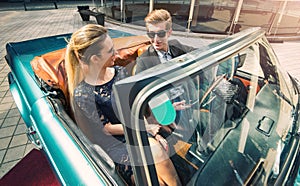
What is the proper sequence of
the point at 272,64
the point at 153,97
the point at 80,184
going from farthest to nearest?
the point at 272,64 → the point at 80,184 → the point at 153,97

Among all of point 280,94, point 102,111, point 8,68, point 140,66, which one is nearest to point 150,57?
point 140,66

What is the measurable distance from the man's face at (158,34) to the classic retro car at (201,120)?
0.74 meters

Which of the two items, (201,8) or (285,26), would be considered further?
(201,8)

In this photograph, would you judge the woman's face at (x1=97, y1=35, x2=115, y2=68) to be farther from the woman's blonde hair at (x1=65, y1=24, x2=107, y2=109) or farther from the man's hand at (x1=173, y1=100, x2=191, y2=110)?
the man's hand at (x1=173, y1=100, x2=191, y2=110)

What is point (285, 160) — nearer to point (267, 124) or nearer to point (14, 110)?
point (267, 124)

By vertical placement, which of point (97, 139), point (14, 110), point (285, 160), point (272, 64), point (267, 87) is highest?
point (272, 64)

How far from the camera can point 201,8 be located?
12594 mm

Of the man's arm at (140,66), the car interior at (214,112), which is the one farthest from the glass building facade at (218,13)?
the car interior at (214,112)

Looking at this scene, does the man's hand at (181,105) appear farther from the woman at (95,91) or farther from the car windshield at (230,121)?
the woman at (95,91)

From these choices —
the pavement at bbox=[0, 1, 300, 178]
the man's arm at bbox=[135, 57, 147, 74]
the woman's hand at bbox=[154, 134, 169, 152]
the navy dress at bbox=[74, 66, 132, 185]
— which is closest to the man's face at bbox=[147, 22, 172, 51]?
the man's arm at bbox=[135, 57, 147, 74]

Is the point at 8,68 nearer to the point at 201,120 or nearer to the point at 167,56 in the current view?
the point at 167,56

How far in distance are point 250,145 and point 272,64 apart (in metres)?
0.76

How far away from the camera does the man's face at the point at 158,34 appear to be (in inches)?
75.0

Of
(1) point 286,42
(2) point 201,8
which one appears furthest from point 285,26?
(2) point 201,8
